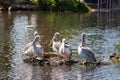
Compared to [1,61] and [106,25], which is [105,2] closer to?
[106,25]

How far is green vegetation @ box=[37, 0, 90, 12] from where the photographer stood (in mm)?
73881

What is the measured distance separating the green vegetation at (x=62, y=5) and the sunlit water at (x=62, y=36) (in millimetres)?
10367

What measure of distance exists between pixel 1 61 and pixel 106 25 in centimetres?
2577

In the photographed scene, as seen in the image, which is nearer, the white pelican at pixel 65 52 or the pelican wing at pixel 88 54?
the pelican wing at pixel 88 54

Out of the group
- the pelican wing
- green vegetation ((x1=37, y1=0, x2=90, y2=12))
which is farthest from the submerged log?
green vegetation ((x1=37, y1=0, x2=90, y2=12))

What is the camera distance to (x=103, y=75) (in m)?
26.0

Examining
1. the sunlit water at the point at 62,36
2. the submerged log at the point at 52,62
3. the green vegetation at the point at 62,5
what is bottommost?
the green vegetation at the point at 62,5

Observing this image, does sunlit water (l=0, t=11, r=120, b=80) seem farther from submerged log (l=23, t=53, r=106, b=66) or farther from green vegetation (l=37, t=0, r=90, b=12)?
green vegetation (l=37, t=0, r=90, b=12)

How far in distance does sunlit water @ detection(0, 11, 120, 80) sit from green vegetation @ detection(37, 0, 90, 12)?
408 inches

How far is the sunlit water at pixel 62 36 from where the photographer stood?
26.0 meters

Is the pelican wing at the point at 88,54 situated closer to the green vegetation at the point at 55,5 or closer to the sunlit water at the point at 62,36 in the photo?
the sunlit water at the point at 62,36

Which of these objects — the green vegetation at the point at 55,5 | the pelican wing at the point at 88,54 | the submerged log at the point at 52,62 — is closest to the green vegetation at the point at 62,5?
the green vegetation at the point at 55,5

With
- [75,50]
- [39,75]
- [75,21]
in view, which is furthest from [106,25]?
[39,75]

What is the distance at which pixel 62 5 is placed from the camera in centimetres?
7481
